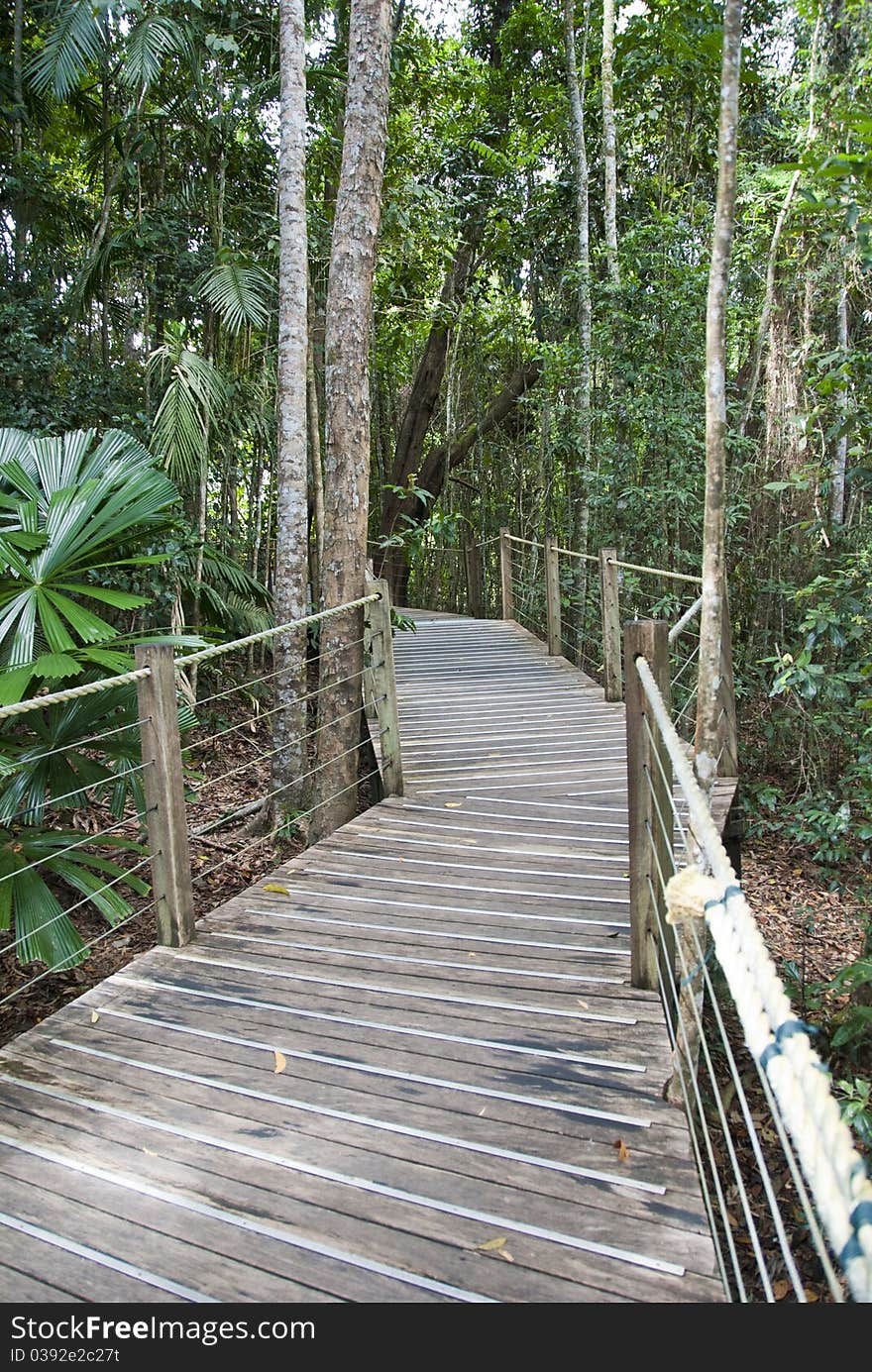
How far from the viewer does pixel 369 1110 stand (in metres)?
2.08

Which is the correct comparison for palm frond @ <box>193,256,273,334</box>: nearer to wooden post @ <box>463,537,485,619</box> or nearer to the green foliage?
the green foliage

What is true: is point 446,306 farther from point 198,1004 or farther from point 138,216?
point 198,1004

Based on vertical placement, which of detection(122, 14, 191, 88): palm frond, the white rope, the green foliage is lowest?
the white rope

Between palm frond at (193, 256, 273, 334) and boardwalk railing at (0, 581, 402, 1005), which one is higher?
palm frond at (193, 256, 273, 334)

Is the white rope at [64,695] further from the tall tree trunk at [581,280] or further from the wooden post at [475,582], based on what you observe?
the wooden post at [475,582]

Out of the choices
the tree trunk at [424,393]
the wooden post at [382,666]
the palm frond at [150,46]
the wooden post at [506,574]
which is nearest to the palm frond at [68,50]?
the palm frond at [150,46]

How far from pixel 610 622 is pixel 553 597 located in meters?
1.79

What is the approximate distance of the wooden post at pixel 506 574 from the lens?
9.78 meters

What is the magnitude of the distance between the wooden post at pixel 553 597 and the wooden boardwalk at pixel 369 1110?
4.44 m

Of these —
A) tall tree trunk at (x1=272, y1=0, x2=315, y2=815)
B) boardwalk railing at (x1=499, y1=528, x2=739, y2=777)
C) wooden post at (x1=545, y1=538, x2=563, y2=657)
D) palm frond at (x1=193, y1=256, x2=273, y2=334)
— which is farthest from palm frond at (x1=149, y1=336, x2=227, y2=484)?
wooden post at (x1=545, y1=538, x2=563, y2=657)

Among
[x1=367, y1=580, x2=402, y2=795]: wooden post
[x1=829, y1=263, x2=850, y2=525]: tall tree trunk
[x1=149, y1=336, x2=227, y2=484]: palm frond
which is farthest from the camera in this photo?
[x1=829, y1=263, x2=850, y2=525]: tall tree trunk

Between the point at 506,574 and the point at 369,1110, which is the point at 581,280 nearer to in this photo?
the point at 506,574

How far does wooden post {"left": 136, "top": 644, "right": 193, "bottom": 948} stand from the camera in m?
2.88

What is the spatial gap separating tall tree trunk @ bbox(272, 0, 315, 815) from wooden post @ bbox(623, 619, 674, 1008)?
3117mm
